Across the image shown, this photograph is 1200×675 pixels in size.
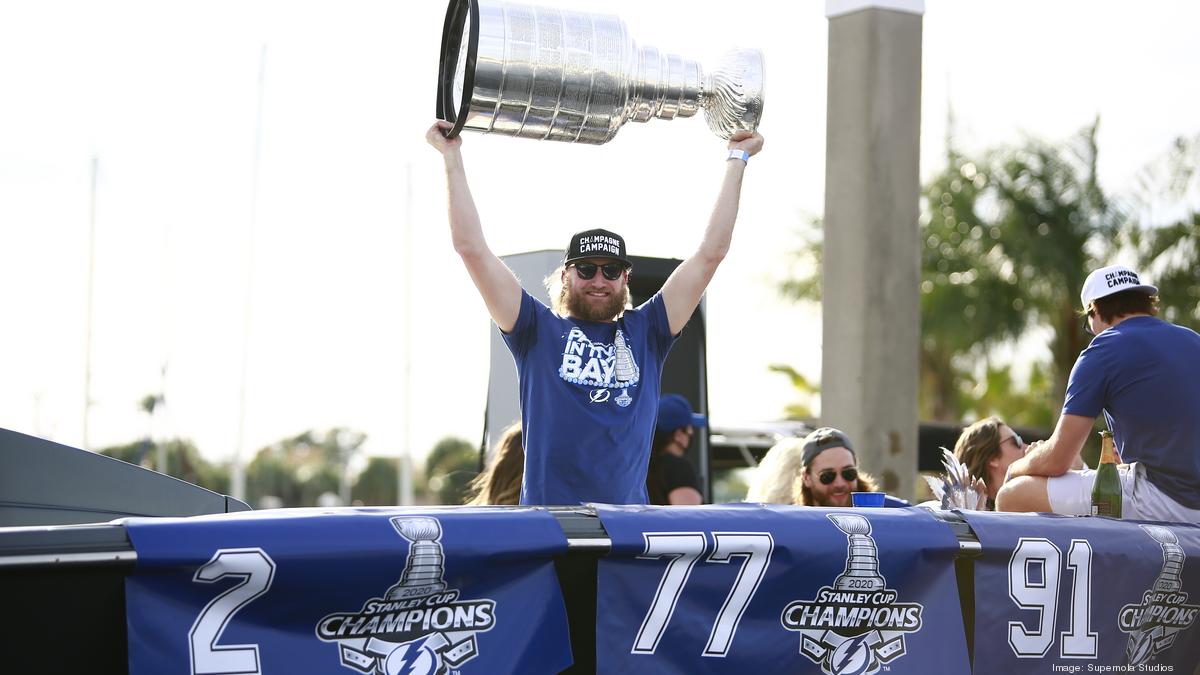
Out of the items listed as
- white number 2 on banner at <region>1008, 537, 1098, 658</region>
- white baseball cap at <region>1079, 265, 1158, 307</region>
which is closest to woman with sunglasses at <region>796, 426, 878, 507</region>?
Answer: white baseball cap at <region>1079, 265, 1158, 307</region>

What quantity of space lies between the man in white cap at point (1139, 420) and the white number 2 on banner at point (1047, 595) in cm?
75

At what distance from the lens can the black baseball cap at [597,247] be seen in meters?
4.36

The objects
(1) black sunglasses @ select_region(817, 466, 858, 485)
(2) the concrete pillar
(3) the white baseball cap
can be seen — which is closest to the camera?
(3) the white baseball cap

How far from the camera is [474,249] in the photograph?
413 cm

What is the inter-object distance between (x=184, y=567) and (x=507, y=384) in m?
4.40

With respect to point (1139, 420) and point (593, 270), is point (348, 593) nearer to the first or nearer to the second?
point (593, 270)

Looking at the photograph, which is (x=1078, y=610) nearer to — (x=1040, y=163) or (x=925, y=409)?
(x=1040, y=163)

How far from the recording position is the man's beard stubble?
436 centimetres

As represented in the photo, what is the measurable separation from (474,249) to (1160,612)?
92.8 inches

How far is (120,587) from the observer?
2.73 metres

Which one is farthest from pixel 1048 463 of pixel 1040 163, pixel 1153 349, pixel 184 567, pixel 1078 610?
pixel 1040 163

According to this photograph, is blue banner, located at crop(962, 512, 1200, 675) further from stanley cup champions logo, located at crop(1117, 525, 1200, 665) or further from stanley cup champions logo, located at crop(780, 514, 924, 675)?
stanley cup champions logo, located at crop(780, 514, 924, 675)

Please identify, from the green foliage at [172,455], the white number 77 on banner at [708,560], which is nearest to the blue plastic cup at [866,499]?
the white number 77 on banner at [708,560]

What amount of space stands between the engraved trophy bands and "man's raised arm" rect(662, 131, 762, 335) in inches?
12.9
